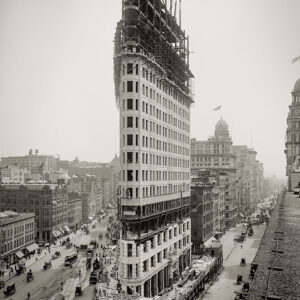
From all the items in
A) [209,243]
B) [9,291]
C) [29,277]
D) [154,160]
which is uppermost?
[154,160]

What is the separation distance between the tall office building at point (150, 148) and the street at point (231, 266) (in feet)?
26.2

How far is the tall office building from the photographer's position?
55281mm

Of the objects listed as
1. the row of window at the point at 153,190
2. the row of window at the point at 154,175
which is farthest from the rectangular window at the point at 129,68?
the row of window at the point at 153,190

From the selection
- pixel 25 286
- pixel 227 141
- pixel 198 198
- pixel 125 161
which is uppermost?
pixel 227 141

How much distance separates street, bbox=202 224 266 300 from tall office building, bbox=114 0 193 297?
7.99 meters

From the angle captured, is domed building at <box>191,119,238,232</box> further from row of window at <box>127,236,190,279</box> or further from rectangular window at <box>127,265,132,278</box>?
rectangular window at <box>127,265,132,278</box>

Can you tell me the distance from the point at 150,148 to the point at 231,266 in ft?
114

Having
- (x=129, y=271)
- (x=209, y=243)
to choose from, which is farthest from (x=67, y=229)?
(x=129, y=271)

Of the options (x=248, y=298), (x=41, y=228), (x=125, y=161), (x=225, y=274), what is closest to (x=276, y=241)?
(x=248, y=298)

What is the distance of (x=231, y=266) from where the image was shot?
7906cm

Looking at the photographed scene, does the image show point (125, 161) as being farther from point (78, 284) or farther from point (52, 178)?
point (52, 178)

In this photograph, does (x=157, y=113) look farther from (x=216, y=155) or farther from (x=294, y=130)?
(x=216, y=155)

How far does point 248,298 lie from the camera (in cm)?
1437

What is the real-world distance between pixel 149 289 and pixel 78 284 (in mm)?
13728
